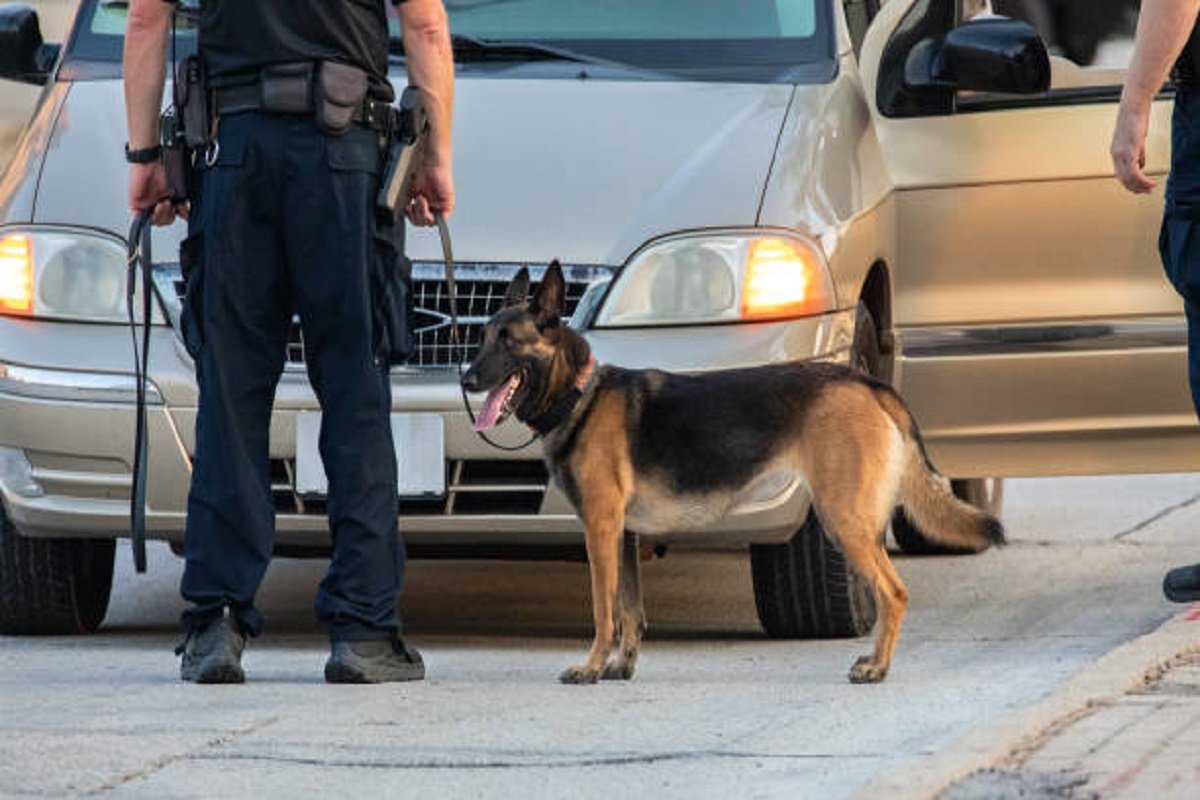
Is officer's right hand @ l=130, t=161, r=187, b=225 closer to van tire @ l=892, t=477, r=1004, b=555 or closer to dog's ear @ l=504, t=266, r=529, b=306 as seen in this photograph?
dog's ear @ l=504, t=266, r=529, b=306

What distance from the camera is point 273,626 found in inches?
333

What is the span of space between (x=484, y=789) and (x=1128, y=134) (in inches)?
101

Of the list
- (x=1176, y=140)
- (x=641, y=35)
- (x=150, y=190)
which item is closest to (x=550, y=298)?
(x=150, y=190)

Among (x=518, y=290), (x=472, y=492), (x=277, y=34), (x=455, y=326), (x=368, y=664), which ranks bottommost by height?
(x=368, y=664)

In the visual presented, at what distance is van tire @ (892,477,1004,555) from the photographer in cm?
1019

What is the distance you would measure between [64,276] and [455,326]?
1.07 meters

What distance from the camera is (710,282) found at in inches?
300

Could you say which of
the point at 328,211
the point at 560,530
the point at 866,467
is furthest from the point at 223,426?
the point at 866,467

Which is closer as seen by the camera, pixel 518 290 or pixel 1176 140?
pixel 518 290

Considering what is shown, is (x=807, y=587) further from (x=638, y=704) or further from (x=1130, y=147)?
(x=1130, y=147)

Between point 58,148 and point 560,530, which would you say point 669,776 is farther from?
point 58,148

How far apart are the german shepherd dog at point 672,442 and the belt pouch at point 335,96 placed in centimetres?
64

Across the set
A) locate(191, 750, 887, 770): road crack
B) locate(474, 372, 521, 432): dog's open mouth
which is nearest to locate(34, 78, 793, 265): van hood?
locate(474, 372, 521, 432): dog's open mouth

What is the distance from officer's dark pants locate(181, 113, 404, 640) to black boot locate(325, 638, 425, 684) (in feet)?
0.10
